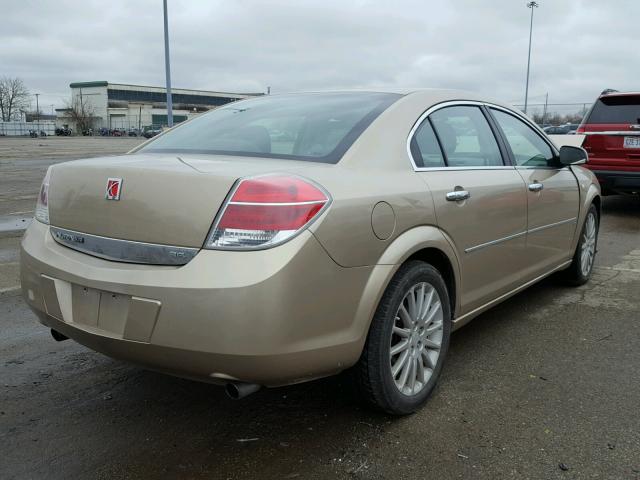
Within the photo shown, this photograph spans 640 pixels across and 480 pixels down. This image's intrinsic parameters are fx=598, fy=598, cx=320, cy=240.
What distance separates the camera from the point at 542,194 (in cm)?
400

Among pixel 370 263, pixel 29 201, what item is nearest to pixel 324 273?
pixel 370 263

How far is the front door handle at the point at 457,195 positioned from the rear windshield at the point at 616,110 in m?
6.76

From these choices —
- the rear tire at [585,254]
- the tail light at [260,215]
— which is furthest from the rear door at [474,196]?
the rear tire at [585,254]

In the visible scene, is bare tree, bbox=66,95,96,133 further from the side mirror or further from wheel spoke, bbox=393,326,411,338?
wheel spoke, bbox=393,326,411,338

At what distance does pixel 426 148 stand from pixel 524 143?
4.47 feet

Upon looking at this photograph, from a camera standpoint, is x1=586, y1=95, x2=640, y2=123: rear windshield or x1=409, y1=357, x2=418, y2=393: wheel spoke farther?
x1=586, y1=95, x2=640, y2=123: rear windshield

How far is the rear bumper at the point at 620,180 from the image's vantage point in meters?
8.64

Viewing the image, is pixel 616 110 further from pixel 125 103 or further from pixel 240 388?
pixel 125 103

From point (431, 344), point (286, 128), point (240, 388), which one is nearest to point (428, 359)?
point (431, 344)

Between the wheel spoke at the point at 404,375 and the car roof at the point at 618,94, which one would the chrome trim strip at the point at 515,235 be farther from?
the car roof at the point at 618,94

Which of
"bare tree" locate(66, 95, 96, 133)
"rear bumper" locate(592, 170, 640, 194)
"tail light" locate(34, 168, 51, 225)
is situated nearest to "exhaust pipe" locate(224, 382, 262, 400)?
"tail light" locate(34, 168, 51, 225)

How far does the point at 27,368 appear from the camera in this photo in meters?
3.38

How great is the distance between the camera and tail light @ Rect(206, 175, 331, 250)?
220 centimetres

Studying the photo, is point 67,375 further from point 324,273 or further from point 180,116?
point 180,116
